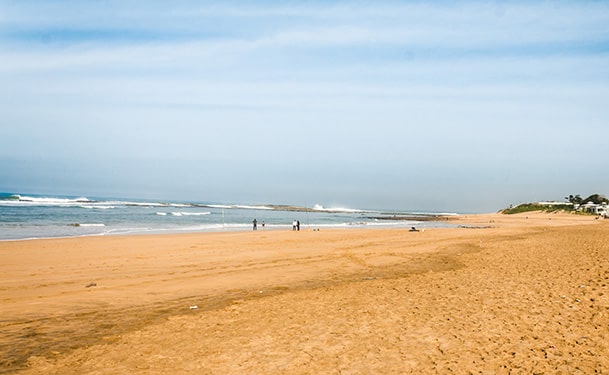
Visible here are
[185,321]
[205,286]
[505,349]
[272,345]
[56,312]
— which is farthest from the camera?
[205,286]

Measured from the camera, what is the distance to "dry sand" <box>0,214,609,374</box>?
277 inches

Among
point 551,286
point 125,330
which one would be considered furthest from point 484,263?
point 125,330

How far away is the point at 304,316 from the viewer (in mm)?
9852

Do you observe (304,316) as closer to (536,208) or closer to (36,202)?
(536,208)

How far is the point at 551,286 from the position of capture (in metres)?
12.4

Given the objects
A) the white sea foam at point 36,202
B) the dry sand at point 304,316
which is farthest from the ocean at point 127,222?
the dry sand at point 304,316

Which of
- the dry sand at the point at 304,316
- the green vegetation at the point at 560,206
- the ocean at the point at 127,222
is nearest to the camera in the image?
the dry sand at the point at 304,316

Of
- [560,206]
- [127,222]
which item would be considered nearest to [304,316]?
[127,222]

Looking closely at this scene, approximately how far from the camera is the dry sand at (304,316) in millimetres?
7039

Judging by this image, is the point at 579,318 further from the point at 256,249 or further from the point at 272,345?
the point at 256,249

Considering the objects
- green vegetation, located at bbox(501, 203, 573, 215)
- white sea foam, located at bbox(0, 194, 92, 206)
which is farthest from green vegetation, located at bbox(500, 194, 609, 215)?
white sea foam, located at bbox(0, 194, 92, 206)

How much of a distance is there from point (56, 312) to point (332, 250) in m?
15.4

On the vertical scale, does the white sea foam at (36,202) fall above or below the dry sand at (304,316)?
above

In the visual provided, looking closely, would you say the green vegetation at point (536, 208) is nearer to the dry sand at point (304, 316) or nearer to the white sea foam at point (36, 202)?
the dry sand at point (304, 316)
